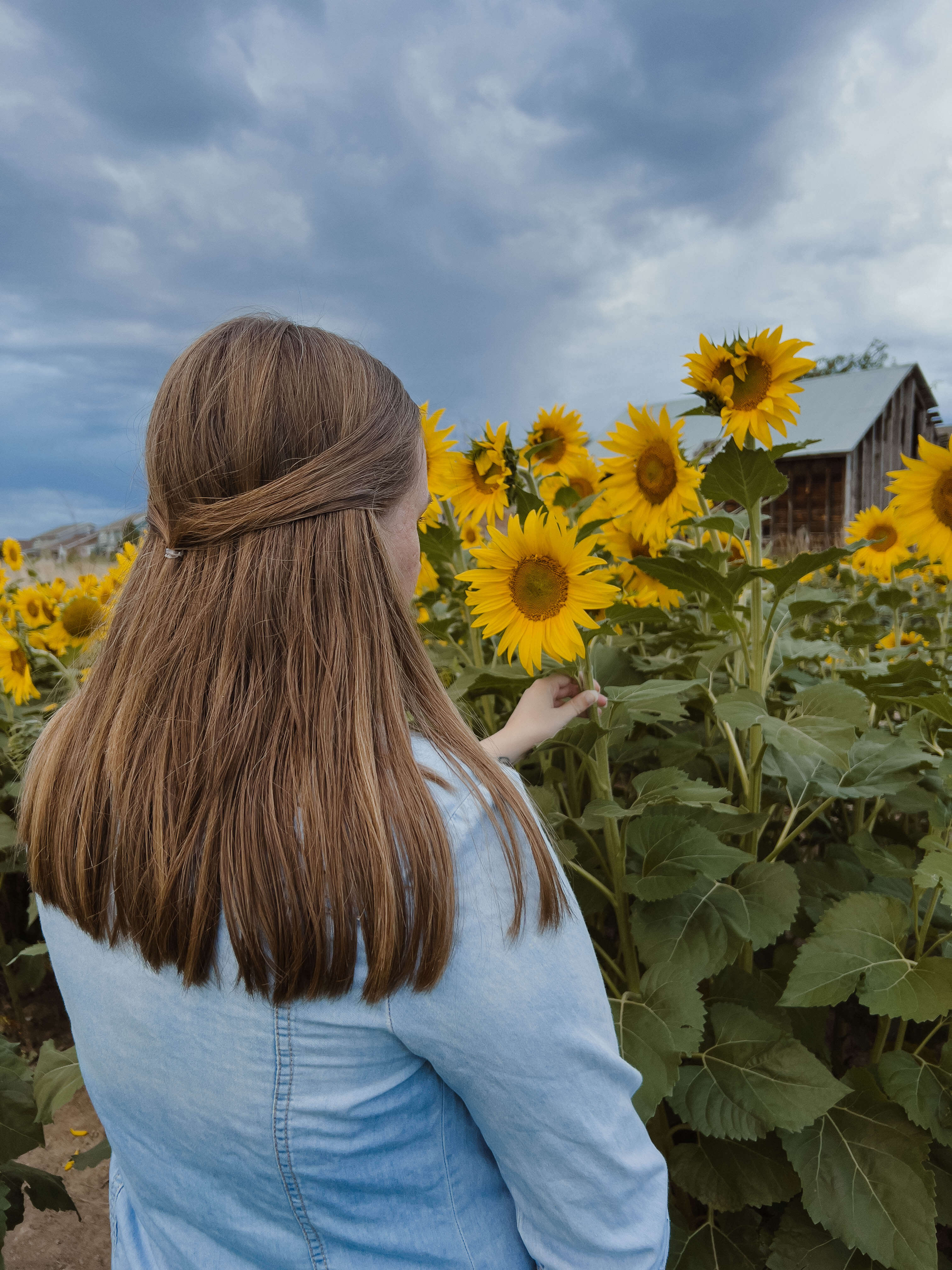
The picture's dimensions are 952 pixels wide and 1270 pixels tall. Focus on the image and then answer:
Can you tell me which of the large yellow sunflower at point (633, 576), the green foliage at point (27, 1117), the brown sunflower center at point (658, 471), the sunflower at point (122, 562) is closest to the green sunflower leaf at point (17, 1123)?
the green foliage at point (27, 1117)

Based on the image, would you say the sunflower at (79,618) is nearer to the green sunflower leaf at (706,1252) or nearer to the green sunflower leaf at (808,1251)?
the green sunflower leaf at (706,1252)

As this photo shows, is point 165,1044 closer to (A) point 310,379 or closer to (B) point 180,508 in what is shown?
(B) point 180,508

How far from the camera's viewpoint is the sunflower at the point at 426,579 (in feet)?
8.16

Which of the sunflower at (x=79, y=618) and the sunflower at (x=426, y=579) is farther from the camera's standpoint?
the sunflower at (x=79, y=618)

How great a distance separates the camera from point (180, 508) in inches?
40.1

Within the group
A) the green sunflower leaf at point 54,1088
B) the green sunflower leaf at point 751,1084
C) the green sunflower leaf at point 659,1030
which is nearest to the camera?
the green sunflower leaf at point 659,1030

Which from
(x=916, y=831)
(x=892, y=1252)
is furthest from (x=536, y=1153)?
(x=916, y=831)

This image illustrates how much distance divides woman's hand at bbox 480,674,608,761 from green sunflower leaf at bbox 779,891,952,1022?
0.59 metres

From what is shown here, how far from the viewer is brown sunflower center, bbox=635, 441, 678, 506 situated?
1979 millimetres

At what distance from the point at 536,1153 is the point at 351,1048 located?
0.22m

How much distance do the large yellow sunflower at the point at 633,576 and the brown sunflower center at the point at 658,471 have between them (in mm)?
208

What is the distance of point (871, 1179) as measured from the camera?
160cm

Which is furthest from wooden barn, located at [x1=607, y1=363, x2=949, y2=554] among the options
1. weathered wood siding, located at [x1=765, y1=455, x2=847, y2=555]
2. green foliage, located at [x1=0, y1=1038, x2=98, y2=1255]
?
green foliage, located at [x1=0, y1=1038, x2=98, y2=1255]

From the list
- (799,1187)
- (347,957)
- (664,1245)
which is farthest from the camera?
(799,1187)
